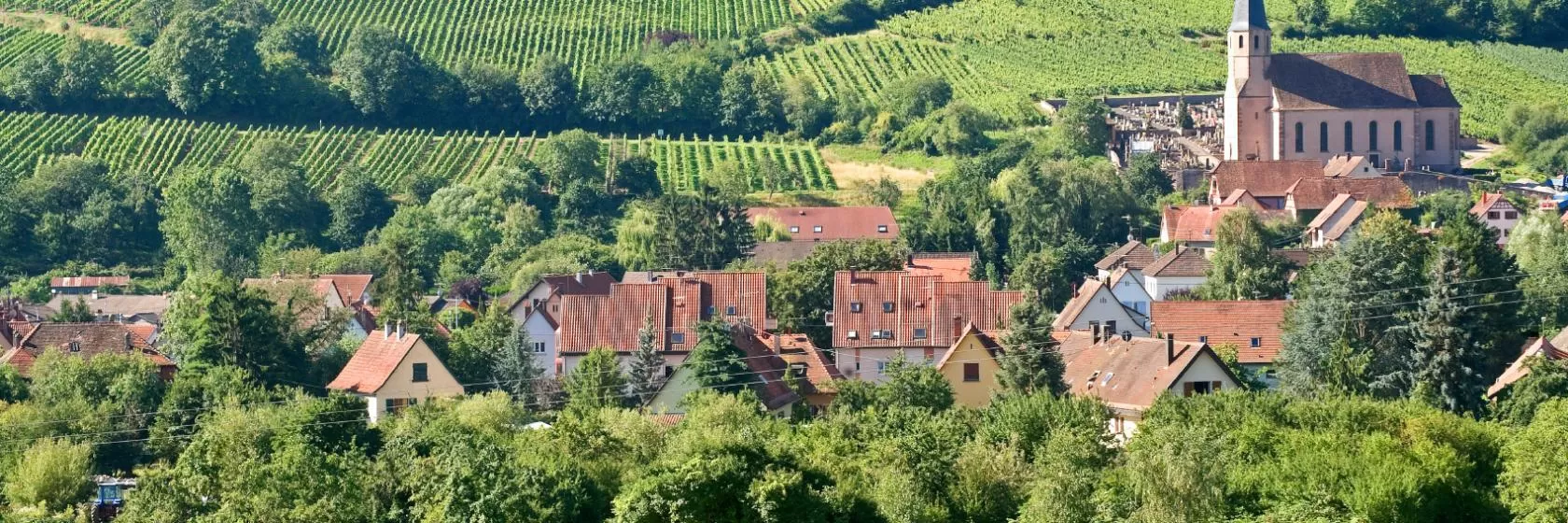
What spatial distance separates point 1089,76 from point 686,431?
86.3 m

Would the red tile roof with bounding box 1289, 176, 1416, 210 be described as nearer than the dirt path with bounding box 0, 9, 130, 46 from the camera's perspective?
Yes

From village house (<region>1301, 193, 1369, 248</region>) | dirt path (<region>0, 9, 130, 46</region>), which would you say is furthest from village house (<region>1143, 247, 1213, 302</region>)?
dirt path (<region>0, 9, 130, 46</region>)

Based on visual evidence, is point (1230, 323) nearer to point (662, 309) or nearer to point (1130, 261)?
point (662, 309)

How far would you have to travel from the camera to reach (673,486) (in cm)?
4659

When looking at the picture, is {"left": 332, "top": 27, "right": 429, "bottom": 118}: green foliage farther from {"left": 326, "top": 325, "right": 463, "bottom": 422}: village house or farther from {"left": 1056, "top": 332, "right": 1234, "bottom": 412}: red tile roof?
{"left": 1056, "top": 332, "right": 1234, "bottom": 412}: red tile roof

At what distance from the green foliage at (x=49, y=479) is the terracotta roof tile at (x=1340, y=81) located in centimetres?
7145

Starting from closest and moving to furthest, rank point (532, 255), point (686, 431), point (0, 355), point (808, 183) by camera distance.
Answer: point (686, 431), point (0, 355), point (532, 255), point (808, 183)

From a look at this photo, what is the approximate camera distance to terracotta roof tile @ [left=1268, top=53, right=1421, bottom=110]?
387 feet

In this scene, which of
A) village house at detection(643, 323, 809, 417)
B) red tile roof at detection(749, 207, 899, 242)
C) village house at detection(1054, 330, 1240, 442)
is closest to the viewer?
village house at detection(1054, 330, 1240, 442)

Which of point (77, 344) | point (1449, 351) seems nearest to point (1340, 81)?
point (1449, 351)

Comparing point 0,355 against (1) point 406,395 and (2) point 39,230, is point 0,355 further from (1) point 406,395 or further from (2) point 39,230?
(2) point 39,230

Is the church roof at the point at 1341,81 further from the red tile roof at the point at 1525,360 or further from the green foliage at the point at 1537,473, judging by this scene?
the green foliage at the point at 1537,473

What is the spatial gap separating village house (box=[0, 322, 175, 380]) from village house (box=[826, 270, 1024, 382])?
18.3 meters

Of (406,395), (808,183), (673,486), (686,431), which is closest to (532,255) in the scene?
(808,183)
